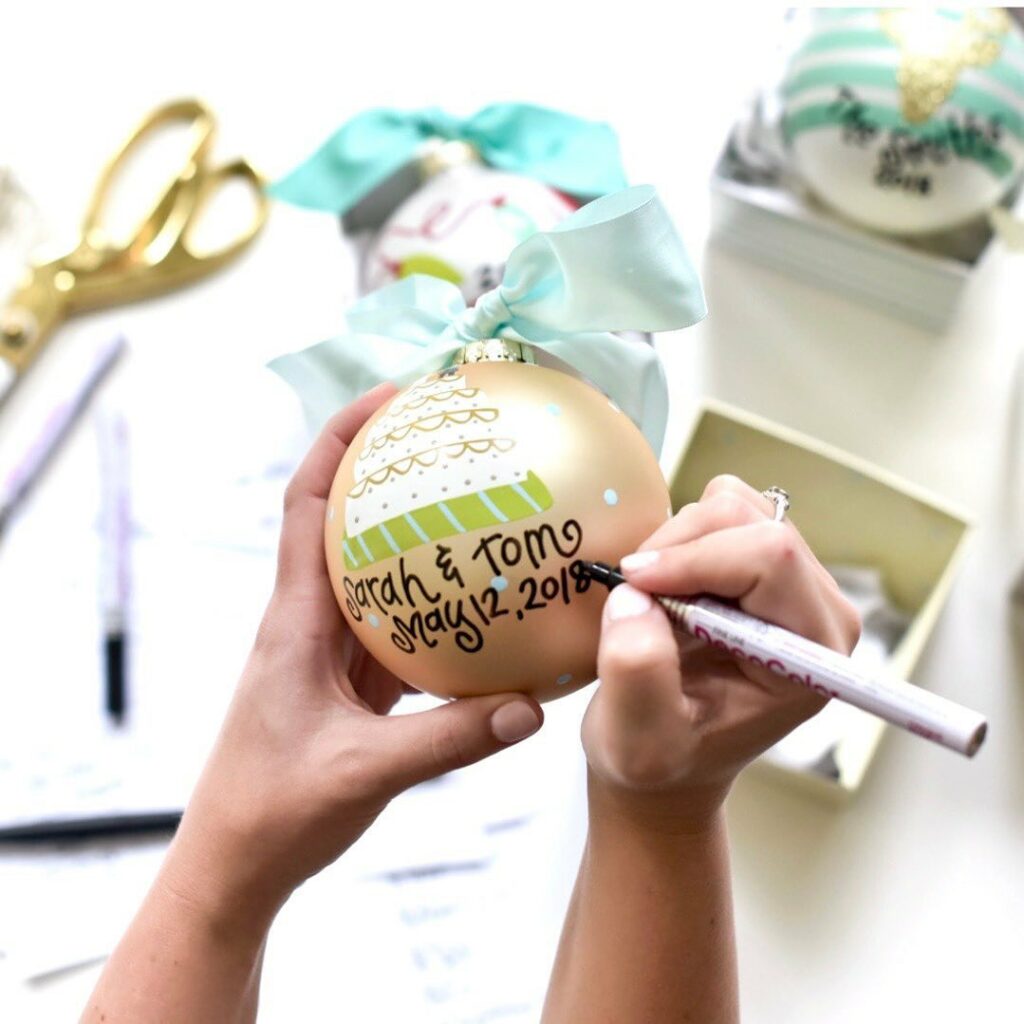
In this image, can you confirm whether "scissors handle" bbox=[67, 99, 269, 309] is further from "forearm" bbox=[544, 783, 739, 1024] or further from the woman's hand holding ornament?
"forearm" bbox=[544, 783, 739, 1024]

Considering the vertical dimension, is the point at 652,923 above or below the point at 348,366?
below

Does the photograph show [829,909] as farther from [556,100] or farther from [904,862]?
[556,100]

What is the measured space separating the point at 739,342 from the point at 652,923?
1.80 ft

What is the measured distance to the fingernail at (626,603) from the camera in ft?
1.24

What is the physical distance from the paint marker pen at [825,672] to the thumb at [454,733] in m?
0.08

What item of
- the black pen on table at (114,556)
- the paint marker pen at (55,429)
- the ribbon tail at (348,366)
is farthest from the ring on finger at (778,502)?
the paint marker pen at (55,429)

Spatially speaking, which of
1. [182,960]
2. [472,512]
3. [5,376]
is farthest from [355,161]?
[182,960]

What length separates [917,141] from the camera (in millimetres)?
716

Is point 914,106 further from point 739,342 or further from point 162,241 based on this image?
point 162,241

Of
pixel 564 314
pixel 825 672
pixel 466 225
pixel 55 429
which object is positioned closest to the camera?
pixel 825 672

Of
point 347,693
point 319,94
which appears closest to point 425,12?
point 319,94

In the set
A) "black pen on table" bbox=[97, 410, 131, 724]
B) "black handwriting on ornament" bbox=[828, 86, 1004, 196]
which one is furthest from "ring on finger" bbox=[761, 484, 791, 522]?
"black pen on table" bbox=[97, 410, 131, 724]

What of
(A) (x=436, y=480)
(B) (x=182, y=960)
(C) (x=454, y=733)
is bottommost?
(B) (x=182, y=960)

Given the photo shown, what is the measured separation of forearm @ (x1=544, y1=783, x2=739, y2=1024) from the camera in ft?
1.45
